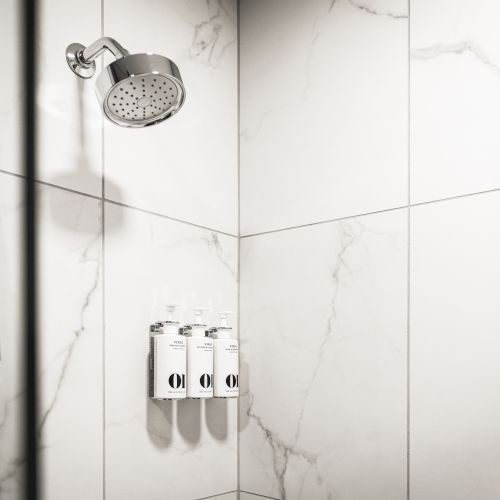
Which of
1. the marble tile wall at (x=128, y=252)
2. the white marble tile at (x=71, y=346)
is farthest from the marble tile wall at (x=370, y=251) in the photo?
the white marble tile at (x=71, y=346)

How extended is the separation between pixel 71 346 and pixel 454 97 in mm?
921

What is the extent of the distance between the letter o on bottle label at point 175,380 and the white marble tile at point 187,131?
373 millimetres

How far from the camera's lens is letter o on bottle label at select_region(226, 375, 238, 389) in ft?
4.39

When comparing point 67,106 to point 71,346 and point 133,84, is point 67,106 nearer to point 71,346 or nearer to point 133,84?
point 133,84

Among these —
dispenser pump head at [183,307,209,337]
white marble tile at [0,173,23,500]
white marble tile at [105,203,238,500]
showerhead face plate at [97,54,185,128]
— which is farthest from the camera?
dispenser pump head at [183,307,209,337]

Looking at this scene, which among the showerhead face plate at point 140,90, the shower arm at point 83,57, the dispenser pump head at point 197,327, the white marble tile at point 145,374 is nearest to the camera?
the showerhead face plate at point 140,90

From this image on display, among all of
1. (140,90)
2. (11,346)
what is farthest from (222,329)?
(11,346)

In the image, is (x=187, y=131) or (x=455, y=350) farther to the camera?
(x=187, y=131)

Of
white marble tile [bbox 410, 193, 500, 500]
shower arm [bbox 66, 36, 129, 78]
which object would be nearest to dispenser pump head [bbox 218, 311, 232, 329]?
white marble tile [bbox 410, 193, 500, 500]

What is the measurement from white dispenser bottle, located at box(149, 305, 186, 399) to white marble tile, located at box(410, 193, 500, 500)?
49 cm

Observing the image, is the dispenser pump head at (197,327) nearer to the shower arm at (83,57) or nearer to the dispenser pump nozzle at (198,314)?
the dispenser pump nozzle at (198,314)

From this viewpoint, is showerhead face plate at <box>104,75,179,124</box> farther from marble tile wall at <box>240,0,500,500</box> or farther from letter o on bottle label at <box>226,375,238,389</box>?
letter o on bottle label at <box>226,375,238,389</box>

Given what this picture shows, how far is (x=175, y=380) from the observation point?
1218 millimetres

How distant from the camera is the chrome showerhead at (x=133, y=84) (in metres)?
0.97
